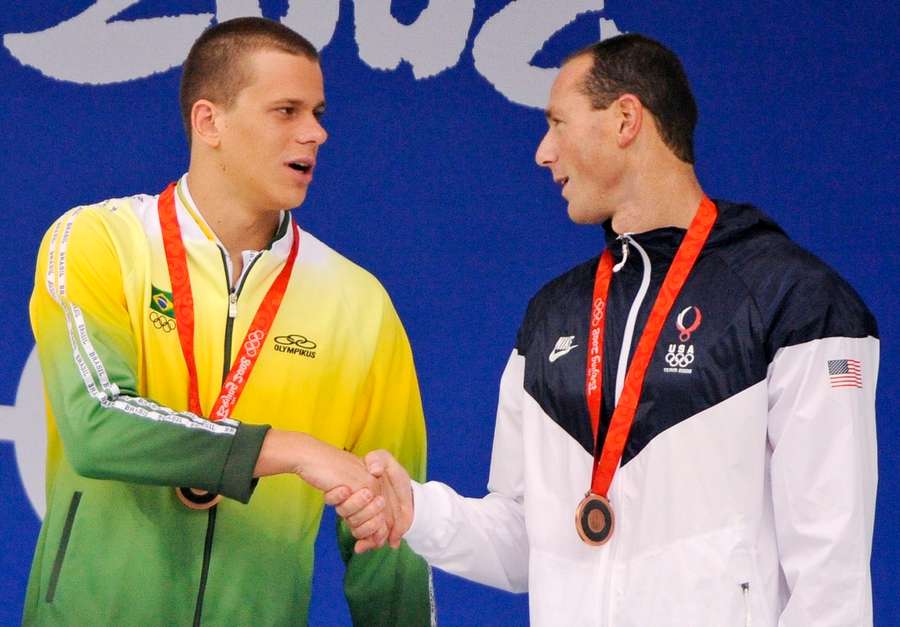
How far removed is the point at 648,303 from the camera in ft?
8.55

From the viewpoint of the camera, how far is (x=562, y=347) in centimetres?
269

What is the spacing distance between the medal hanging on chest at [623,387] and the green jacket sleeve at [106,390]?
1.88ft

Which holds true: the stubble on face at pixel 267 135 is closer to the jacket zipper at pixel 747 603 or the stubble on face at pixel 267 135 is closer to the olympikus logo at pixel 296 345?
the olympikus logo at pixel 296 345

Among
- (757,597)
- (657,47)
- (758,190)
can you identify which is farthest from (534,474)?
(758,190)

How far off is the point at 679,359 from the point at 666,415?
0.31ft

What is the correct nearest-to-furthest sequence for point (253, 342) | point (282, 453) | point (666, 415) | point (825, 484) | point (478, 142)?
point (825, 484)
point (666, 415)
point (282, 453)
point (253, 342)
point (478, 142)

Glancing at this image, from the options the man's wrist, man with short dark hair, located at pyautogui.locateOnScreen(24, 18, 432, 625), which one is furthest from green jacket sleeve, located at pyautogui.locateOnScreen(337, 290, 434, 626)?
the man's wrist

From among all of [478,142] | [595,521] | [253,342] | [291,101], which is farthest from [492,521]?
[478,142]

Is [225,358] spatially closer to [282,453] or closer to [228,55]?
[282,453]

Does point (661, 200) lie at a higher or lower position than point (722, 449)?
higher

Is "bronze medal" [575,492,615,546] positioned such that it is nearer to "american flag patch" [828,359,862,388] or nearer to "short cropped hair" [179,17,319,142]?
"american flag patch" [828,359,862,388]

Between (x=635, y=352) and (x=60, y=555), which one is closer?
(x=635, y=352)

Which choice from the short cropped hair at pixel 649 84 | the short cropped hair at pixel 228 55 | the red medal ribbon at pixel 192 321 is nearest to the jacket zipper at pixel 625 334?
the short cropped hair at pixel 649 84

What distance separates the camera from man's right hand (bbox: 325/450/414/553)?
106 inches
